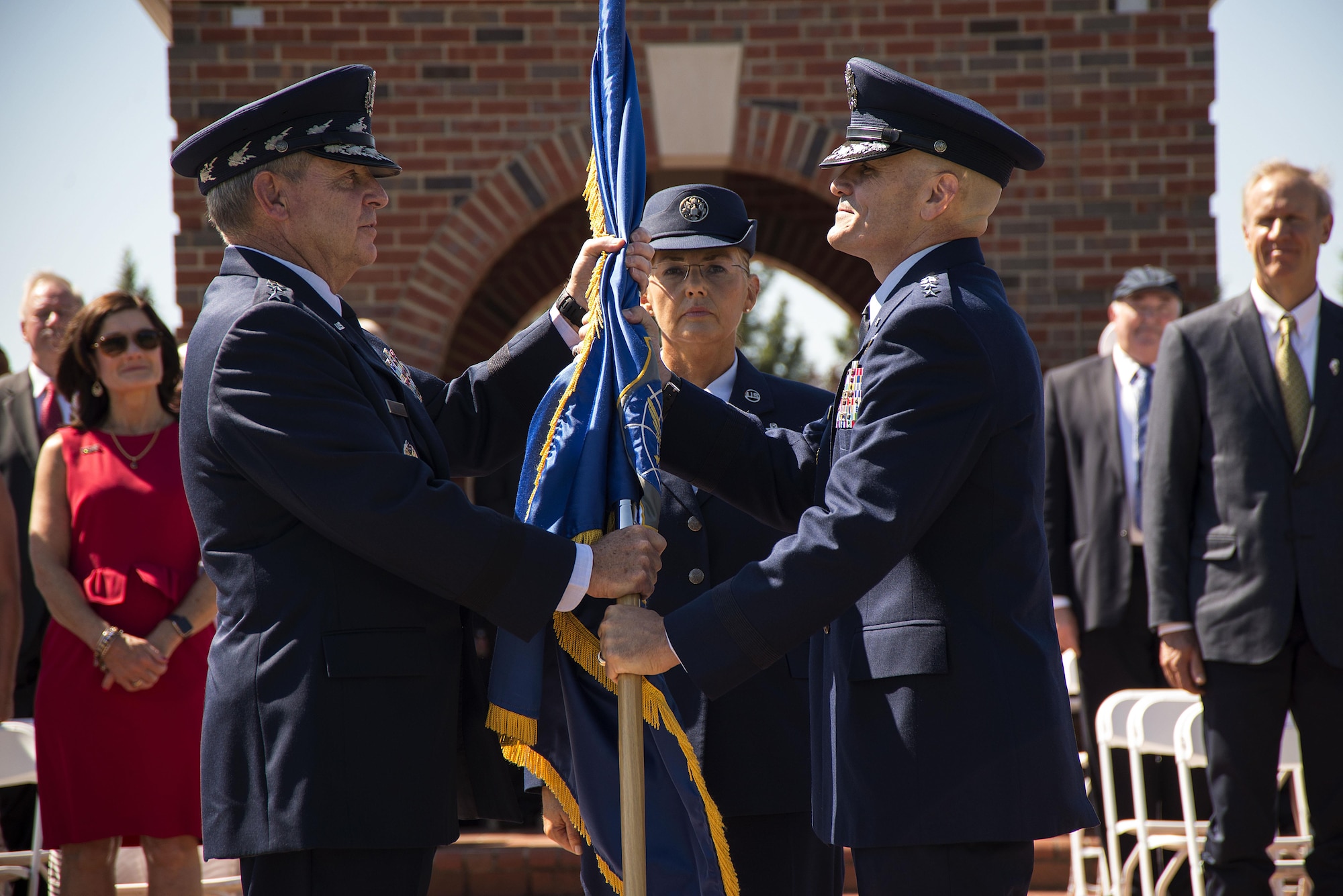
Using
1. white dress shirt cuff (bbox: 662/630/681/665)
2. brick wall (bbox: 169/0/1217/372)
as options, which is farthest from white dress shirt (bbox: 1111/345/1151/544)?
white dress shirt cuff (bbox: 662/630/681/665)

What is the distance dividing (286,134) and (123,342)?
2023 mm

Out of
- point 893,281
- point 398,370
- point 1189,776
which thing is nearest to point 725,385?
point 893,281

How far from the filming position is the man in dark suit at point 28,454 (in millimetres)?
5207

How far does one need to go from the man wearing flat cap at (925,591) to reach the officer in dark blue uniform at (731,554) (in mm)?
360

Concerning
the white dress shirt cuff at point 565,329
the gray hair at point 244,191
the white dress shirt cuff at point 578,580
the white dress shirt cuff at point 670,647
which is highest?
the gray hair at point 244,191

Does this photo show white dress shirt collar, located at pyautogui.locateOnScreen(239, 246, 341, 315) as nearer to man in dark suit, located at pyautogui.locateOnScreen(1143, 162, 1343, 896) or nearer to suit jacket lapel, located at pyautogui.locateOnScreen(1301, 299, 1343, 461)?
man in dark suit, located at pyautogui.locateOnScreen(1143, 162, 1343, 896)

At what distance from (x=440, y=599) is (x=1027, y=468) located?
1101mm

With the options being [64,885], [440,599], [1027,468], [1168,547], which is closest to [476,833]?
[64,885]

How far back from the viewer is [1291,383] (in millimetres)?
4254

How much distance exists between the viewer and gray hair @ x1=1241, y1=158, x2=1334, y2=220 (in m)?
4.34

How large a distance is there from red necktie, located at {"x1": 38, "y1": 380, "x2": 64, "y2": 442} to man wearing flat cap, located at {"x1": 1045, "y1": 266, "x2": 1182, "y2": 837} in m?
3.92

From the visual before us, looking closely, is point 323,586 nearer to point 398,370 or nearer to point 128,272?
point 398,370

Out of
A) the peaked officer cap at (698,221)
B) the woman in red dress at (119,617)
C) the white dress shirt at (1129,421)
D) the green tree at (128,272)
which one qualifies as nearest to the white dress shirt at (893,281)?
the peaked officer cap at (698,221)

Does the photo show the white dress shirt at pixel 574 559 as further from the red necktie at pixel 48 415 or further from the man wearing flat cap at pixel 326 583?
the red necktie at pixel 48 415
